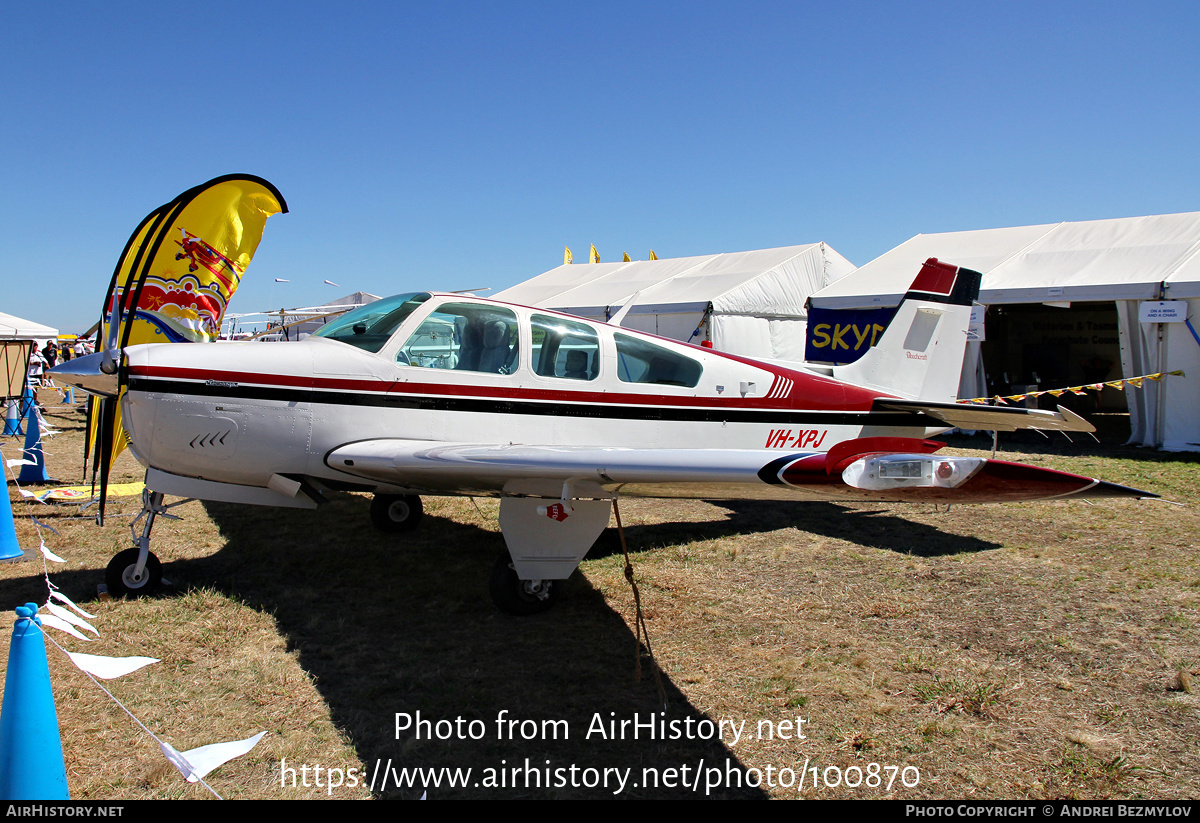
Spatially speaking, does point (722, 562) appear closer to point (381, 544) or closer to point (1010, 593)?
point (1010, 593)

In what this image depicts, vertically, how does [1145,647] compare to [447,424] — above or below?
below

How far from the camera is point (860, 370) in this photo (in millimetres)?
6422

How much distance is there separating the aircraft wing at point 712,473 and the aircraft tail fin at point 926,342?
3.00m

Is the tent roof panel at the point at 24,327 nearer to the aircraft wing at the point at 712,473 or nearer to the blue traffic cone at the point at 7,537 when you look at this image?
the blue traffic cone at the point at 7,537

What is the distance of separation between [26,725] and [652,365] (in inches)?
157

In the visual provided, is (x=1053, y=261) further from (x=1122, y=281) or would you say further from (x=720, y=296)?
(x=720, y=296)

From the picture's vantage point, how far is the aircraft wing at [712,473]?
2.50 m

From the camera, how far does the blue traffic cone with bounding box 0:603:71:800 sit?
2154mm

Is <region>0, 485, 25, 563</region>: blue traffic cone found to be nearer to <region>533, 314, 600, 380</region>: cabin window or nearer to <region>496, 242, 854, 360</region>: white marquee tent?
<region>533, 314, 600, 380</region>: cabin window

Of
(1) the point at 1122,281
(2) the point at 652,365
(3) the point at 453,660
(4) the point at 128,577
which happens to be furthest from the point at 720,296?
(4) the point at 128,577

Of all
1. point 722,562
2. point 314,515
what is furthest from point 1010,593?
point 314,515

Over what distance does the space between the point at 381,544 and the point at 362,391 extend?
7.97 ft

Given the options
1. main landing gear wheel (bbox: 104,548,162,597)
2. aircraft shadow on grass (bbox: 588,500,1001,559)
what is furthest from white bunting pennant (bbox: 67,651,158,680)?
aircraft shadow on grass (bbox: 588,500,1001,559)

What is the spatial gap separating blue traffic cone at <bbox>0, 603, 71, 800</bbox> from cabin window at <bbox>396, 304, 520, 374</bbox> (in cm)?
276
